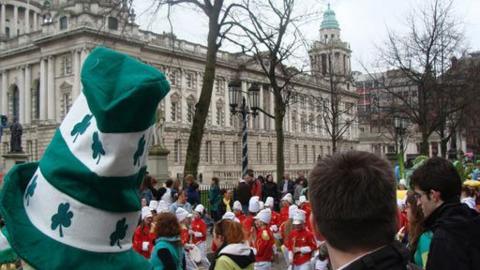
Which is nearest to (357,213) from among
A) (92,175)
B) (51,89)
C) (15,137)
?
(92,175)

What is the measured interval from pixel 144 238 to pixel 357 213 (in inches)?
287

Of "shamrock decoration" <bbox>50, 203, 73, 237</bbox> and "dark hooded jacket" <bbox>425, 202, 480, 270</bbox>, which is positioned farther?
"dark hooded jacket" <bbox>425, 202, 480, 270</bbox>

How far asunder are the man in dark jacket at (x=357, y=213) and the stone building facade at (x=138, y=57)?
4209cm

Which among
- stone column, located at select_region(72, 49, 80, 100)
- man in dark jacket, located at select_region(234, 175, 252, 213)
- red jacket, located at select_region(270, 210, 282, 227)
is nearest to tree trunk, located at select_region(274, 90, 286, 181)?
man in dark jacket, located at select_region(234, 175, 252, 213)

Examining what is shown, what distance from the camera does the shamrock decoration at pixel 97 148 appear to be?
6.10ft

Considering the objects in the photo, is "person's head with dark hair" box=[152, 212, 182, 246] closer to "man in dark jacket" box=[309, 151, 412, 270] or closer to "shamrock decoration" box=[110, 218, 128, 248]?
"shamrock decoration" box=[110, 218, 128, 248]

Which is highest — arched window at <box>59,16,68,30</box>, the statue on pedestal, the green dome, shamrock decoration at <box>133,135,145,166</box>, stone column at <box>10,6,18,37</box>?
the green dome

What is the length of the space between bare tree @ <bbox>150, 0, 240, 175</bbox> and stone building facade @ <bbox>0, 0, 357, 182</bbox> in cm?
2589

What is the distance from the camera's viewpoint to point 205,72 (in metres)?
18.5

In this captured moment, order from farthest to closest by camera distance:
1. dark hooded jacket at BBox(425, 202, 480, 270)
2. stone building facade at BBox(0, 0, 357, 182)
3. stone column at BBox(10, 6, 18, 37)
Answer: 1. stone column at BBox(10, 6, 18, 37)
2. stone building facade at BBox(0, 0, 357, 182)
3. dark hooded jacket at BBox(425, 202, 480, 270)

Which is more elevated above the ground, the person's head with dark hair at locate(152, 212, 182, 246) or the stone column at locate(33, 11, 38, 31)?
the stone column at locate(33, 11, 38, 31)

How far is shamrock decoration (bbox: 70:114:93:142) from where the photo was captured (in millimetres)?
1926

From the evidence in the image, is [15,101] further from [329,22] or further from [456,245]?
[456,245]

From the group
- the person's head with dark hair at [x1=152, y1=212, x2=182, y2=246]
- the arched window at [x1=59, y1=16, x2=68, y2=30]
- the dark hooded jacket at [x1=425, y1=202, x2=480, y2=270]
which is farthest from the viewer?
the arched window at [x1=59, y1=16, x2=68, y2=30]
